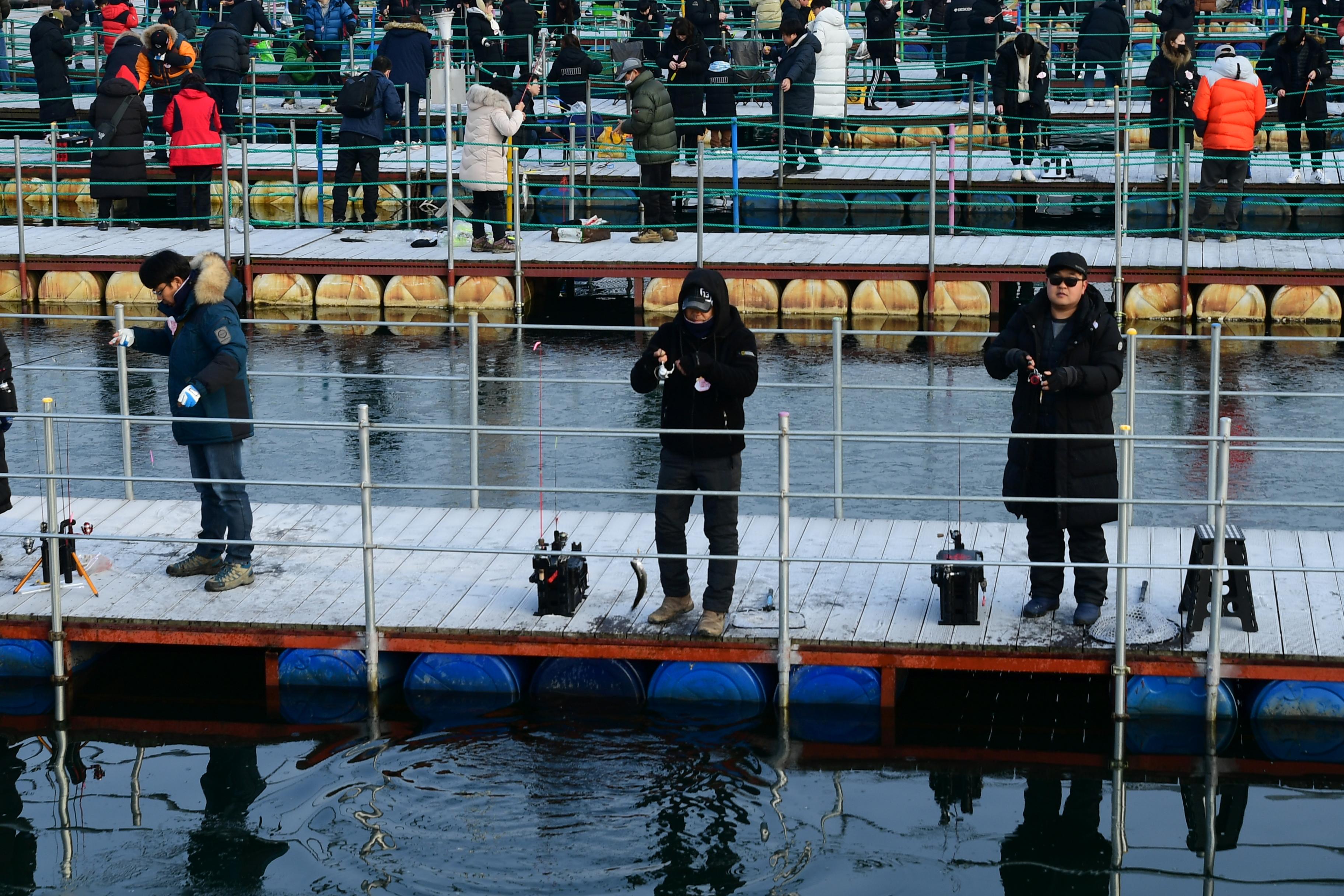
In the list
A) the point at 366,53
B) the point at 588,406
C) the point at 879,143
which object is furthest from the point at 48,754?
the point at 366,53

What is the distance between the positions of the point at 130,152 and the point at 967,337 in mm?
9957

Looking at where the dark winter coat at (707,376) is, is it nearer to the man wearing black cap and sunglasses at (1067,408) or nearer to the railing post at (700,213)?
the man wearing black cap and sunglasses at (1067,408)

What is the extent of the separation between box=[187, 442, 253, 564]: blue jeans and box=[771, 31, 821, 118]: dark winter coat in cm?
1340

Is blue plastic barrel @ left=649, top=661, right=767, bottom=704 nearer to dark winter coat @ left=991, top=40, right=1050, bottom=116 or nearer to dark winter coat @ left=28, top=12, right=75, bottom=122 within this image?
dark winter coat @ left=991, top=40, right=1050, bottom=116

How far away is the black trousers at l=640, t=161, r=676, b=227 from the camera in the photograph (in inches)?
816

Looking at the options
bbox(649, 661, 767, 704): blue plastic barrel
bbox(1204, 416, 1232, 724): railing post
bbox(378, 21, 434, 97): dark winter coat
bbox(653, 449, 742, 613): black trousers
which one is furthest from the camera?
bbox(378, 21, 434, 97): dark winter coat

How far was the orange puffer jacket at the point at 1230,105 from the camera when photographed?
1962 cm

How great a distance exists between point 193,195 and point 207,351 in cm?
1350

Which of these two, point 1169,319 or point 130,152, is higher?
point 130,152

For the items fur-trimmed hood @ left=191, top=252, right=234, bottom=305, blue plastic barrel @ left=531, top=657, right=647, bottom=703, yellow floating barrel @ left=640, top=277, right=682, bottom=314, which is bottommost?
blue plastic barrel @ left=531, top=657, right=647, bottom=703

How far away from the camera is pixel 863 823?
8258mm

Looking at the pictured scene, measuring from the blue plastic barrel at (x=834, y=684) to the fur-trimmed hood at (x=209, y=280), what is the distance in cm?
353

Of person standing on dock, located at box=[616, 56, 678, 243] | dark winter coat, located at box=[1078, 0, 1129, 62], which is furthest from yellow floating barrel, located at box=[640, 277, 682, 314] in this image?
dark winter coat, located at box=[1078, 0, 1129, 62]

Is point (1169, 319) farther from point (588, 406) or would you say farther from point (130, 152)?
point (130, 152)
